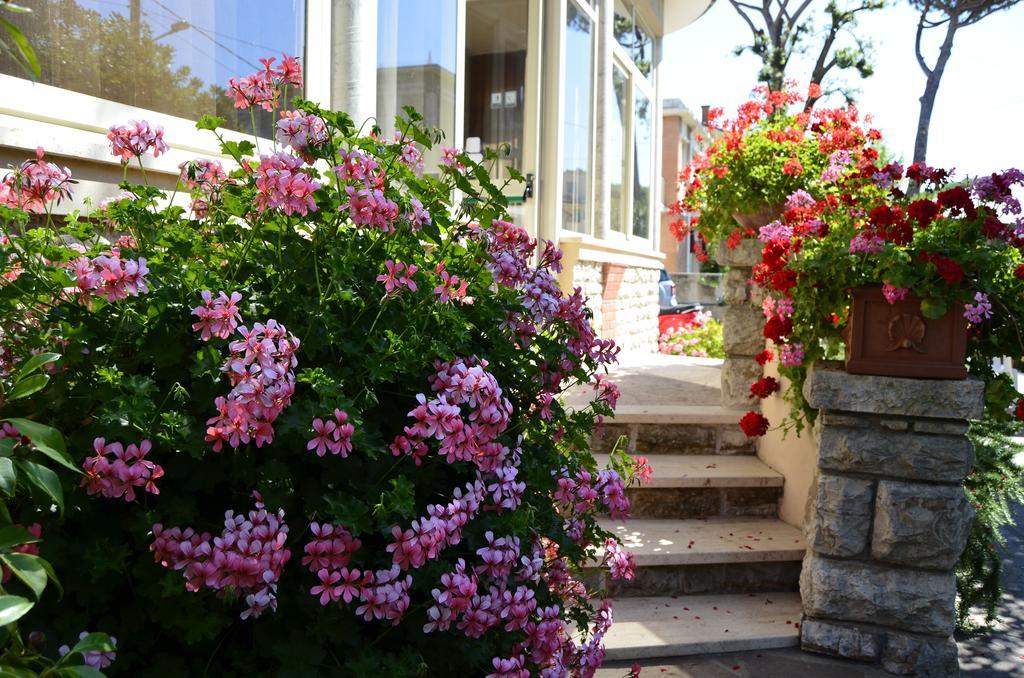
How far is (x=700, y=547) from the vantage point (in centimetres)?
349

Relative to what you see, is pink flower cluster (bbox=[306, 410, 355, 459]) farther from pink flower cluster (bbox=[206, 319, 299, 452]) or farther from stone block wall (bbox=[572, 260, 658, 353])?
stone block wall (bbox=[572, 260, 658, 353])

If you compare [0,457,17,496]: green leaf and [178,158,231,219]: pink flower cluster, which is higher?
[178,158,231,219]: pink flower cluster

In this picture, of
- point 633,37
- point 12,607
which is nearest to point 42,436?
point 12,607

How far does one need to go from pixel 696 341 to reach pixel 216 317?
7.78m

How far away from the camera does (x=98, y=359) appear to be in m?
1.44

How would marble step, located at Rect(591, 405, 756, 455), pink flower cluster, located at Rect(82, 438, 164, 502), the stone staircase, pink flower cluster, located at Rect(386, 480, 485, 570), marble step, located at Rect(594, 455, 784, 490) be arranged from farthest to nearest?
marble step, located at Rect(591, 405, 756, 455) < marble step, located at Rect(594, 455, 784, 490) < the stone staircase < pink flower cluster, located at Rect(386, 480, 485, 570) < pink flower cluster, located at Rect(82, 438, 164, 502)

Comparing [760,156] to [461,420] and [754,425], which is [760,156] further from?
[461,420]

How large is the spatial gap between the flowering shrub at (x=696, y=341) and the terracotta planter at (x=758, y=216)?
3685 mm

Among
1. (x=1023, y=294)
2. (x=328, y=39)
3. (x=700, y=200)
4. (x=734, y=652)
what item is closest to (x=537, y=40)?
(x=700, y=200)

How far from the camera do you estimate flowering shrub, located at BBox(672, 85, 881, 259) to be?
14.0ft

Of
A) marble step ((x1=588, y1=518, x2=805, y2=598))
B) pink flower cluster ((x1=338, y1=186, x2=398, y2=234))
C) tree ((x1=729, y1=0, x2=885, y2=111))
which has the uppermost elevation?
tree ((x1=729, y1=0, x2=885, y2=111))

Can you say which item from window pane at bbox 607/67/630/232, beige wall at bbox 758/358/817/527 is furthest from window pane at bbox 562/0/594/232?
beige wall at bbox 758/358/817/527

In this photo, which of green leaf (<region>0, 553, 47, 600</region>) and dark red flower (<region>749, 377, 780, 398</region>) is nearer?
green leaf (<region>0, 553, 47, 600</region>)

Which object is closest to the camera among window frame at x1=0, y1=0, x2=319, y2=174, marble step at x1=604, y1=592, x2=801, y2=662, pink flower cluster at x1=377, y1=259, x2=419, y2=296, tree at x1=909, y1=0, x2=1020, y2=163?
pink flower cluster at x1=377, y1=259, x2=419, y2=296
